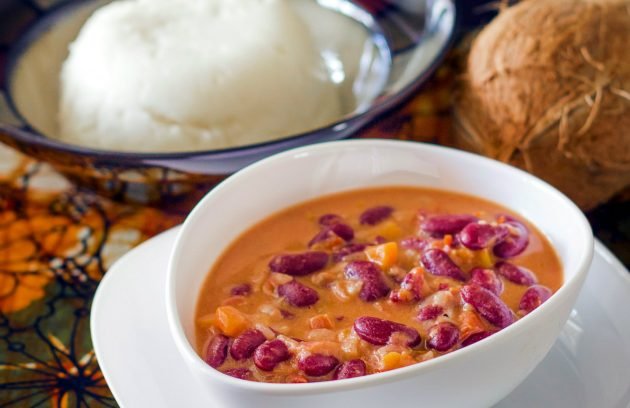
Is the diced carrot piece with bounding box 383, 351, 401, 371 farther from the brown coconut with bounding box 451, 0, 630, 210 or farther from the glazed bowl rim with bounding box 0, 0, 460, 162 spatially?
the brown coconut with bounding box 451, 0, 630, 210

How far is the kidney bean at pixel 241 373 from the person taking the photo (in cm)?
123

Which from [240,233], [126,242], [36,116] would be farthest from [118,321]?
[36,116]

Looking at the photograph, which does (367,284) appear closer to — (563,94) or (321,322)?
(321,322)

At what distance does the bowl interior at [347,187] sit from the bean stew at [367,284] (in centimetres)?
2

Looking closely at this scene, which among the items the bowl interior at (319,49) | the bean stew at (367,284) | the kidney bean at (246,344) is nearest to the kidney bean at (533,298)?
the bean stew at (367,284)

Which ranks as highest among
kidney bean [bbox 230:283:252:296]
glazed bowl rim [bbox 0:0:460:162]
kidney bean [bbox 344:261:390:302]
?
kidney bean [bbox 344:261:390:302]

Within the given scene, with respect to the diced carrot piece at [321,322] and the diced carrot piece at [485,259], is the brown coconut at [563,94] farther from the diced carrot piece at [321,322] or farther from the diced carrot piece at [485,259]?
the diced carrot piece at [321,322]

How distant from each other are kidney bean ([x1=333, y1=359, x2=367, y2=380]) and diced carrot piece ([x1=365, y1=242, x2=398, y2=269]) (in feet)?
0.85

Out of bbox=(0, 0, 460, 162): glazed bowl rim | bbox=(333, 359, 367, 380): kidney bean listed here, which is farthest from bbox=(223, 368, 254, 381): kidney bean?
bbox=(0, 0, 460, 162): glazed bowl rim

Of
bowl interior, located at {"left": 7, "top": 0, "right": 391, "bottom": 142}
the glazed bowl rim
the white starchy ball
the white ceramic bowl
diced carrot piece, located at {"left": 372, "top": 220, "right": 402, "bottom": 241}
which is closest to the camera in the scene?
the white ceramic bowl

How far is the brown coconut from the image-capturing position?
1.92m

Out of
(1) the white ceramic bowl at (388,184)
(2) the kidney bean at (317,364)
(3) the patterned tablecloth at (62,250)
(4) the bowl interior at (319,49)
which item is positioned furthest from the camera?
(4) the bowl interior at (319,49)

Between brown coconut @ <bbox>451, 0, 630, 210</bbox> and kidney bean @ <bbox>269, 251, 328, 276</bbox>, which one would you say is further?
brown coconut @ <bbox>451, 0, 630, 210</bbox>

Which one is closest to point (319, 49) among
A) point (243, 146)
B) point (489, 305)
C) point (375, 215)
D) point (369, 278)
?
point (243, 146)
